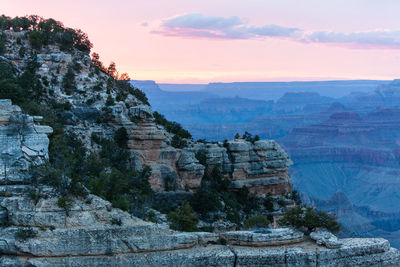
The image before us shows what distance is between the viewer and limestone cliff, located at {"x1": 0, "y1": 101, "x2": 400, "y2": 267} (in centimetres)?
2542

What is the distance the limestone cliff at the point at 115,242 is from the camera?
83.4 feet

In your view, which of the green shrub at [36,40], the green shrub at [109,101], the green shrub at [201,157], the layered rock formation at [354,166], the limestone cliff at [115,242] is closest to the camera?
the limestone cliff at [115,242]

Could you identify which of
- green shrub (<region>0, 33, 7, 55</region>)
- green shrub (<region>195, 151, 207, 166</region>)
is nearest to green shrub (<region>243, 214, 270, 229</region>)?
green shrub (<region>195, 151, 207, 166</region>)

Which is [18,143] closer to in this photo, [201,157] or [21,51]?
[21,51]

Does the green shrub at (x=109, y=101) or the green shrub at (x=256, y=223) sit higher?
the green shrub at (x=109, y=101)

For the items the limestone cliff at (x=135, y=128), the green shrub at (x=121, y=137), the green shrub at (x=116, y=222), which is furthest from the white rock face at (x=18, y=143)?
the green shrub at (x=121, y=137)

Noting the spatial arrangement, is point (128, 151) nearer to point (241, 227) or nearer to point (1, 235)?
point (241, 227)

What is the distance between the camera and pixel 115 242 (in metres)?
26.2

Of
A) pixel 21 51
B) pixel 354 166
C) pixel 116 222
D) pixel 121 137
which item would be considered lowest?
pixel 354 166

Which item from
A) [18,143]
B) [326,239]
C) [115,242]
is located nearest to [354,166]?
[326,239]

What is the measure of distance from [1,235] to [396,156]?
13802 centimetres

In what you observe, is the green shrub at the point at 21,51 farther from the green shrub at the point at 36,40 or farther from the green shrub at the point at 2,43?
the green shrub at the point at 36,40

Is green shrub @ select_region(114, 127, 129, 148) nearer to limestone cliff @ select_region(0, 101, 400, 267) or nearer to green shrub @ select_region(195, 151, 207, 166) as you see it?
green shrub @ select_region(195, 151, 207, 166)

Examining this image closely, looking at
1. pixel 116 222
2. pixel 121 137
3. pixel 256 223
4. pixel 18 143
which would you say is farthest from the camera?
pixel 121 137
